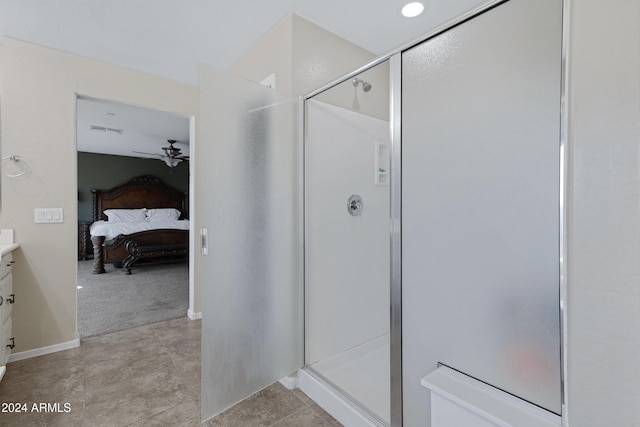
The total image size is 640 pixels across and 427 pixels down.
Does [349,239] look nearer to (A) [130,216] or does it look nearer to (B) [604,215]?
(B) [604,215]

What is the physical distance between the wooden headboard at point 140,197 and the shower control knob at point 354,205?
664cm

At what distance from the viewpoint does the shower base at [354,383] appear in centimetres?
161

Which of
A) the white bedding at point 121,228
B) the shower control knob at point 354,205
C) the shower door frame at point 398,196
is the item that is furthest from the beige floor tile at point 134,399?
the white bedding at point 121,228

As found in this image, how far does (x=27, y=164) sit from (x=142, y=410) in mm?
2127

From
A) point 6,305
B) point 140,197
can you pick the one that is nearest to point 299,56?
point 6,305

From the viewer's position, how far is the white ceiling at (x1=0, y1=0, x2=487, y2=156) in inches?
75.6

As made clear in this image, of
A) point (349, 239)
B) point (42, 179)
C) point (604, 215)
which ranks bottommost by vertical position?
point (349, 239)

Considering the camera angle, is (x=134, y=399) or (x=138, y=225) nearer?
(x=134, y=399)

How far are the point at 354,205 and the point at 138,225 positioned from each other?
521cm

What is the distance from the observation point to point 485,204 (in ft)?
3.51

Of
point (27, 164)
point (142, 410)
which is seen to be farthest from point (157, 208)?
point (142, 410)

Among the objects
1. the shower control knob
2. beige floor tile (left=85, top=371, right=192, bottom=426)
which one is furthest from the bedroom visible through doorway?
the shower control knob

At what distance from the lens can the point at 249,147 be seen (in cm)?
166

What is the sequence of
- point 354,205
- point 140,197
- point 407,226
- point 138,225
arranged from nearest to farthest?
point 407,226 → point 354,205 → point 138,225 → point 140,197
